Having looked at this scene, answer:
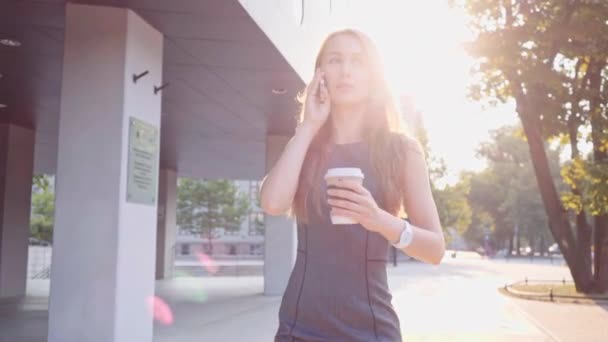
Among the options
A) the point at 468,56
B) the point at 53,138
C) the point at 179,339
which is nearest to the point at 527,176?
the point at 468,56

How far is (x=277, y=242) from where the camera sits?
18.8 metres

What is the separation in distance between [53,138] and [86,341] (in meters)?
13.7

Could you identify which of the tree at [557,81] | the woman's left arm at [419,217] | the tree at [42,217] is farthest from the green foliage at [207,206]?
the woman's left arm at [419,217]

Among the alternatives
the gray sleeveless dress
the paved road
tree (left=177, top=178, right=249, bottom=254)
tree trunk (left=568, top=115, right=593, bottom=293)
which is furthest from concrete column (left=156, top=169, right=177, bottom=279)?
tree (left=177, top=178, right=249, bottom=254)

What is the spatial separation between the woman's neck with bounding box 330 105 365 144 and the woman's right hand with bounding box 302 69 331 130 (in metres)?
0.07

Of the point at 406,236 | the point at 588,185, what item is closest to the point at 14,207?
the point at 588,185

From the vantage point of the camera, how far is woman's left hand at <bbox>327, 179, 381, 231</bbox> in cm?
187

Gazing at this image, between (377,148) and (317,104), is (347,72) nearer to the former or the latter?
(317,104)

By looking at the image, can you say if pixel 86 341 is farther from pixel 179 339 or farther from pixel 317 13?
pixel 317 13

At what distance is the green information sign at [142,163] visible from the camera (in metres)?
8.66

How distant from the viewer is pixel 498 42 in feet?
63.7

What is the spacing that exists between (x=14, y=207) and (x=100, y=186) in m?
11.6

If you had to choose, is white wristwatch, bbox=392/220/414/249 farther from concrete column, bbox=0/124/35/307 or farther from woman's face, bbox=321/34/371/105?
concrete column, bbox=0/124/35/307

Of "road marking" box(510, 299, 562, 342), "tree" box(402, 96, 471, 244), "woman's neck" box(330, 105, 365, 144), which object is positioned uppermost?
"tree" box(402, 96, 471, 244)
